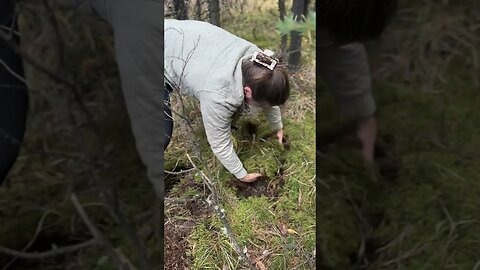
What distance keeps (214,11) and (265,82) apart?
21cm

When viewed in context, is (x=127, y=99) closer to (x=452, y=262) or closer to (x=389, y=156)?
(x=389, y=156)

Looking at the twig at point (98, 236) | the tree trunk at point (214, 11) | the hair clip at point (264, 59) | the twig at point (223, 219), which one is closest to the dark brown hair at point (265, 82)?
the hair clip at point (264, 59)

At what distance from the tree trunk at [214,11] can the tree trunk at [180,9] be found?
58 millimetres

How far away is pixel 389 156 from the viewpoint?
1.10m

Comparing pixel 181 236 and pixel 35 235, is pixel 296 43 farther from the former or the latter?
pixel 35 235

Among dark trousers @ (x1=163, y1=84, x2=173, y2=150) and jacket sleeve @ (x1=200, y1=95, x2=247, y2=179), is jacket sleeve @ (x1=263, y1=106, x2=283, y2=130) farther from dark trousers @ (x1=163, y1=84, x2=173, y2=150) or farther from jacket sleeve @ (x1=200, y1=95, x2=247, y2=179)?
dark trousers @ (x1=163, y1=84, x2=173, y2=150)

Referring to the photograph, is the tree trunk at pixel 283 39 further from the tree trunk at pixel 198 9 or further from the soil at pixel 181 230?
the soil at pixel 181 230

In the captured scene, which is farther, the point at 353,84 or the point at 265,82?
the point at 265,82

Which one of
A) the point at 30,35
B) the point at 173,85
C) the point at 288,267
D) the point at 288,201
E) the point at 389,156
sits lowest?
the point at 288,267

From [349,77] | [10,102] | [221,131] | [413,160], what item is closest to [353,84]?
[349,77]

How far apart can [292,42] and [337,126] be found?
28 centimetres

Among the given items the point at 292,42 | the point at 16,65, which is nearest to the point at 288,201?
the point at 292,42

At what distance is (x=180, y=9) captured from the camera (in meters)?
Answer: 1.23

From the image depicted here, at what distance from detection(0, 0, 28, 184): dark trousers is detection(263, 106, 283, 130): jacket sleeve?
54 cm
